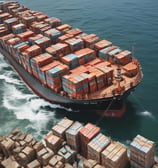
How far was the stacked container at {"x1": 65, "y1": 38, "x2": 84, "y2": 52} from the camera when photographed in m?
54.3

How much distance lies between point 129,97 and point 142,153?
2242 cm

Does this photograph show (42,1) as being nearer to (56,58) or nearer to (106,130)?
(56,58)

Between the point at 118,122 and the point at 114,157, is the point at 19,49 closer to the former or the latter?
the point at 118,122

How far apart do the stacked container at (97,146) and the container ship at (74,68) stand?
1167 centimetres

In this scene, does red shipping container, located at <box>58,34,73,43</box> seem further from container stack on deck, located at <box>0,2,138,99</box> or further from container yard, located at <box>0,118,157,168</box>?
container yard, located at <box>0,118,157,168</box>

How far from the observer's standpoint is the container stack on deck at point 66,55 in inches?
1786

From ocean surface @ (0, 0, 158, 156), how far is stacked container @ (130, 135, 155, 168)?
9.24 meters

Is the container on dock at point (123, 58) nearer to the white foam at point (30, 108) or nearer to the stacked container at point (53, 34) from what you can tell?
the white foam at point (30, 108)

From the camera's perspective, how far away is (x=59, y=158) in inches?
1275

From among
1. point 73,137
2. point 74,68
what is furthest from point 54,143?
point 74,68

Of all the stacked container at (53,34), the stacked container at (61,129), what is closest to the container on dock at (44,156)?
the stacked container at (61,129)

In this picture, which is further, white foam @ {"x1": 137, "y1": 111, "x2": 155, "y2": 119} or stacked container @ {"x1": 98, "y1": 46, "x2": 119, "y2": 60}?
stacked container @ {"x1": 98, "y1": 46, "x2": 119, "y2": 60}

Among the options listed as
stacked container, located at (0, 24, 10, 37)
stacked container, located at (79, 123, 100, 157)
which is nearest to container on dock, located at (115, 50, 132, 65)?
stacked container, located at (79, 123, 100, 157)

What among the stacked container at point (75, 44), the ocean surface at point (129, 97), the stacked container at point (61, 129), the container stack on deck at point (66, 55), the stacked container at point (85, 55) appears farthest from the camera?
the stacked container at point (75, 44)
